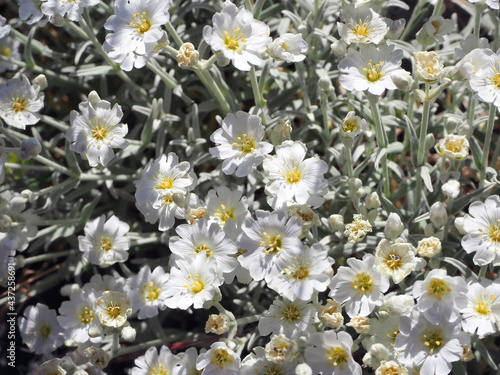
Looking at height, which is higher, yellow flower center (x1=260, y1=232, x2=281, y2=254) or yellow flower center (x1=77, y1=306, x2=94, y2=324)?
yellow flower center (x1=260, y1=232, x2=281, y2=254)

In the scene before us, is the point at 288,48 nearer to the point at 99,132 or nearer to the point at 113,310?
the point at 99,132

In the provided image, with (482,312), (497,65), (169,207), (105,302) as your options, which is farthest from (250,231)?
(497,65)

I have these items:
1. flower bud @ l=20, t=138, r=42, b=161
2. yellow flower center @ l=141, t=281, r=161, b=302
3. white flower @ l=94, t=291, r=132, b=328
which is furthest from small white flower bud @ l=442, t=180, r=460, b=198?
flower bud @ l=20, t=138, r=42, b=161

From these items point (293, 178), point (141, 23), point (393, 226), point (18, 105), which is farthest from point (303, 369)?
point (18, 105)

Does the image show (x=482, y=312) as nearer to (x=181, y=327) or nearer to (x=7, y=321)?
(x=181, y=327)

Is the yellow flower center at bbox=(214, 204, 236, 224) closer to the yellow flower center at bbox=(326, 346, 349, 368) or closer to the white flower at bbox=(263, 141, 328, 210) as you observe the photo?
the white flower at bbox=(263, 141, 328, 210)

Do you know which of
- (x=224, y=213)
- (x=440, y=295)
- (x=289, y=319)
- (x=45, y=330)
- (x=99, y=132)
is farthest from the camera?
(x=45, y=330)
